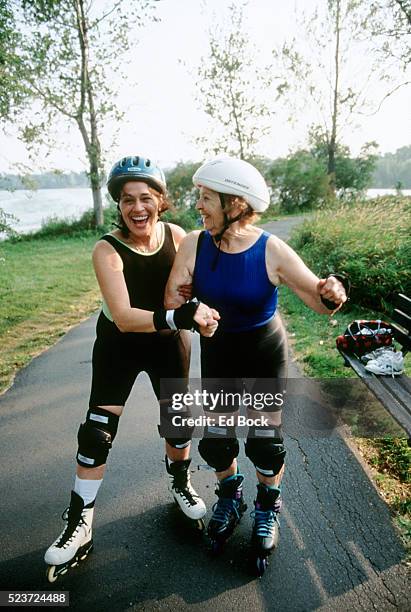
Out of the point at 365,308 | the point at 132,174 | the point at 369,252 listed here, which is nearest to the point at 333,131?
the point at 369,252

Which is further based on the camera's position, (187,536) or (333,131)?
(333,131)

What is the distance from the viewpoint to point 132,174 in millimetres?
2186

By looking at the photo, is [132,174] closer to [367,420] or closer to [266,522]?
[266,522]

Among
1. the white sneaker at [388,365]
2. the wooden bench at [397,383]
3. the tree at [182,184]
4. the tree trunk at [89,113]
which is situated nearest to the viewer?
the wooden bench at [397,383]

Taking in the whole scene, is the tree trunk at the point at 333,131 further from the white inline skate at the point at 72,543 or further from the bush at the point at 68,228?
the white inline skate at the point at 72,543

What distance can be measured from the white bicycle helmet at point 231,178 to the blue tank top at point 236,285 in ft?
0.77

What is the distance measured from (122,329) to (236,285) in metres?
0.62

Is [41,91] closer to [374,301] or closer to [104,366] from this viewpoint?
[374,301]

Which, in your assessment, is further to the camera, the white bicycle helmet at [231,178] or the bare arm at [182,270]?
the bare arm at [182,270]

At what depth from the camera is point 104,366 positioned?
2277mm

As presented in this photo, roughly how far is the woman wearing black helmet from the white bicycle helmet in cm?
37

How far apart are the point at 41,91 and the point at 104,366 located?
19148mm

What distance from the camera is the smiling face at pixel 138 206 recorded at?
2.20 m

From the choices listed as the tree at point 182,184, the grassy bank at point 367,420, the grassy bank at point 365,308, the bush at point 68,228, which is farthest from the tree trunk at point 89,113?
the grassy bank at point 367,420
